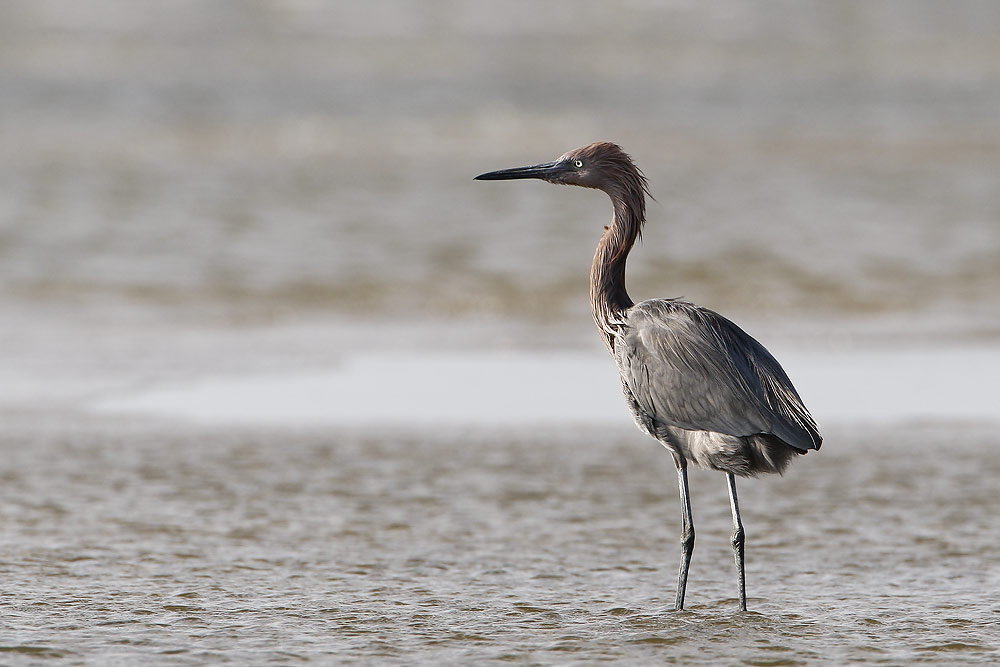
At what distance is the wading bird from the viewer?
16.6 feet

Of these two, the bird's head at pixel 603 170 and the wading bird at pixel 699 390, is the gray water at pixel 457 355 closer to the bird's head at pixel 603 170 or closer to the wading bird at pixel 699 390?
the wading bird at pixel 699 390

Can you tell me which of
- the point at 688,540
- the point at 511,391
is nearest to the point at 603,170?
the point at 688,540

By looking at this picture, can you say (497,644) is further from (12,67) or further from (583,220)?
(12,67)

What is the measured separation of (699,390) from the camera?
16.8ft

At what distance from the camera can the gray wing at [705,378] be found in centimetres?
504

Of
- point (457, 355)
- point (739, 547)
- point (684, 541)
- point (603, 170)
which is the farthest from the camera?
point (457, 355)

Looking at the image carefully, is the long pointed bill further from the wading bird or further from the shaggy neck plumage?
the shaggy neck plumage

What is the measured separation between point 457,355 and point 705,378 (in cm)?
527

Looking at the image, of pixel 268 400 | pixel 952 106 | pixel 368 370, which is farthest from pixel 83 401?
pixel 952 106

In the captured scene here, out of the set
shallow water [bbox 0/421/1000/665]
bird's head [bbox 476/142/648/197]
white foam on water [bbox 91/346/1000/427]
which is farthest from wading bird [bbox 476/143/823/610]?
white foam on water [bbox 91/346/1000/427]

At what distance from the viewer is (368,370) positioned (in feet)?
32.1

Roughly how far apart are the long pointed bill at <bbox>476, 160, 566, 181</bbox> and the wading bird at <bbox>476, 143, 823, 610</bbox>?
0.06ft

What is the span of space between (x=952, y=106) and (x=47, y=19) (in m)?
20.4

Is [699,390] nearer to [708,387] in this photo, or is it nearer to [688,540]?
[708,387]
